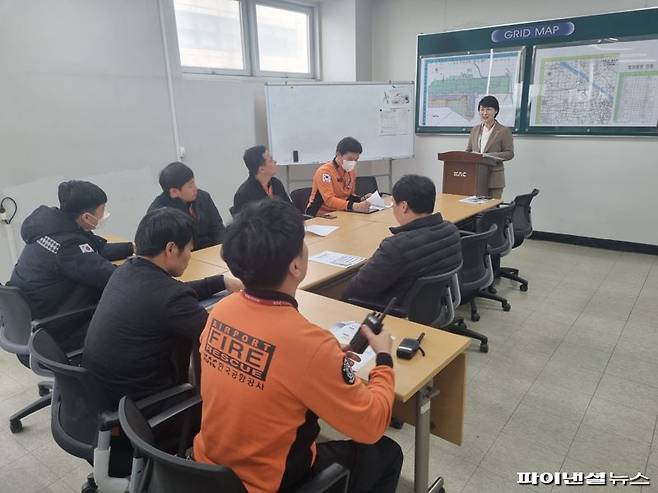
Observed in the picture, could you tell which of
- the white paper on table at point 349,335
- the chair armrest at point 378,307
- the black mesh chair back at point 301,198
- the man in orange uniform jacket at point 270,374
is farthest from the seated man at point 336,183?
the man in orange uniform jacket at point 270,374

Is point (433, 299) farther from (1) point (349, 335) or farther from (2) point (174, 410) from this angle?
(2) point (174, 410)

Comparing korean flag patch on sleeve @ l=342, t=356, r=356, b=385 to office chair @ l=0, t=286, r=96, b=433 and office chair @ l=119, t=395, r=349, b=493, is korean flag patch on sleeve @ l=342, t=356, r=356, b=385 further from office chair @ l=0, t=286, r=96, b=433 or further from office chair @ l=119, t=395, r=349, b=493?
office chair @ l=0, t=286, r=96, b=433

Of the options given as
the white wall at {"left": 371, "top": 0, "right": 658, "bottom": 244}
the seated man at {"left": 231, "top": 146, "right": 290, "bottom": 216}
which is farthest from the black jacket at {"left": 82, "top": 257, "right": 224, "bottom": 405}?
the white wall at {"left": 371, "top": 0, "right": 658, "bottom": 244}

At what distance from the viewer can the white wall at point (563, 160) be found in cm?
469

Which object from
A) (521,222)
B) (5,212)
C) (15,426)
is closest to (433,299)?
(521,222)

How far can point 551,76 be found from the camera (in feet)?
16.3

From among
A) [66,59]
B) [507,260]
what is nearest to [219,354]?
[66,59]

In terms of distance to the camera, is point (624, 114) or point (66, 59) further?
point (624, 114)

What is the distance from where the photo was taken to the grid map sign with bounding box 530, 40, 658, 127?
448 centimetres

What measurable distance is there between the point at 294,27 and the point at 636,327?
4981mm

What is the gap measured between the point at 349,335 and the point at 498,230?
215 cm

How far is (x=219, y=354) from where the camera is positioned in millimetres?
1077

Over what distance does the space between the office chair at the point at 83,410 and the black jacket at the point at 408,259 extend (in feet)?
3.28

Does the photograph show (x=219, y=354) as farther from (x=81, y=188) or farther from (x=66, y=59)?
(x=66, y=59)
